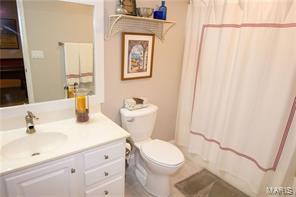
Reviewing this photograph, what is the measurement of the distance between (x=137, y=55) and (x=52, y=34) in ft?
2.54

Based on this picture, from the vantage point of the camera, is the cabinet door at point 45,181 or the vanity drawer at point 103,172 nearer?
the cabinet door at point 45,181

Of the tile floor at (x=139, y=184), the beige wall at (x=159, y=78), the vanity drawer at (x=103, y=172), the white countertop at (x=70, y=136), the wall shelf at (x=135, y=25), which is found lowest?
the tile floor at (x=139, y=184)

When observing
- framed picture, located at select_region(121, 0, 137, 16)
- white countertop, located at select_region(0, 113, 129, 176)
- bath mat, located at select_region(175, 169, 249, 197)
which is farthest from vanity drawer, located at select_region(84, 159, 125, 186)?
framed picture, located at select_region(121, 0, 137, 16)

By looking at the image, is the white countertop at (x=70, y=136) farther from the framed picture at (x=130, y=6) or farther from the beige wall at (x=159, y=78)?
the framed picture at (x=130, y=6)

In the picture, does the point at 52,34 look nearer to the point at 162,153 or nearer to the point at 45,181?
the point at 45,181

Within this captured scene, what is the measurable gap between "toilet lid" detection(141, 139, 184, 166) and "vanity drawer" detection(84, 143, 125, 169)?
1.11ft

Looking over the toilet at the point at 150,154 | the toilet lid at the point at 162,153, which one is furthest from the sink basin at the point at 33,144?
the toilet lid at the point at 162,153

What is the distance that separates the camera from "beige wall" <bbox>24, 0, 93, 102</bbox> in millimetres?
1347

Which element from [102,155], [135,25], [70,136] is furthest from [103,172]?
[135,25]

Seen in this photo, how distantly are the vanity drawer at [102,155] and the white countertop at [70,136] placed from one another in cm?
7

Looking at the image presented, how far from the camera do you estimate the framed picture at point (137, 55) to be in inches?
71.3

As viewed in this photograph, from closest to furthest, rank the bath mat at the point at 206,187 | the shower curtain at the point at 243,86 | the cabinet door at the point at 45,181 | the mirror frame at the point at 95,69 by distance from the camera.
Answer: the cabinet door at the point at 45,181 < the mirror frame at the point at 95,69 < the shower curtain at the point at 243,86 < the bath mat at the point at 206,187

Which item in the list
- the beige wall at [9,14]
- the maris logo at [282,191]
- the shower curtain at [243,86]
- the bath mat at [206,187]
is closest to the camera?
the beige wall at [9,14]

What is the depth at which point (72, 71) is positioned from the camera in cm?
157
